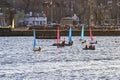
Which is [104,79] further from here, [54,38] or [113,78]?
[54,38]

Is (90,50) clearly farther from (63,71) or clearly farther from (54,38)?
(54,38)

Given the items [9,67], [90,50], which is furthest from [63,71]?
[90,50]

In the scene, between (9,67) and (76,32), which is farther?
(76,32)

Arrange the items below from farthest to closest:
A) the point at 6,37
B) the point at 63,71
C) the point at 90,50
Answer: the point at 6,37 < the point at 90,50 < the point at 63,71

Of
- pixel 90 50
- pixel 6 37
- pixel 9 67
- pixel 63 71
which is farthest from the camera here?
pixel 6 37

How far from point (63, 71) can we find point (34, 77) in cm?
594

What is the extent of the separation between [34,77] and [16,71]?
19.4 feet

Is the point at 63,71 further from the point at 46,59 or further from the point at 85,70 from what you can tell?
the point at 46,59

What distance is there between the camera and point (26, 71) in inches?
2776

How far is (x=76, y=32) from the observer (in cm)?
18725

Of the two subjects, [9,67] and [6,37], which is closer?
[9,67]

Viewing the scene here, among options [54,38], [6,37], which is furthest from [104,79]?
[6,37]

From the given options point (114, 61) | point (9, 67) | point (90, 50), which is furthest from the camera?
point (90, 50)

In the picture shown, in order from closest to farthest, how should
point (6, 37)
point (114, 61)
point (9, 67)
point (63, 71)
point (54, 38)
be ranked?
point (63, 71)
point (9, 67)
point (114, 61)
point (54, 38)
point (6, 37)
